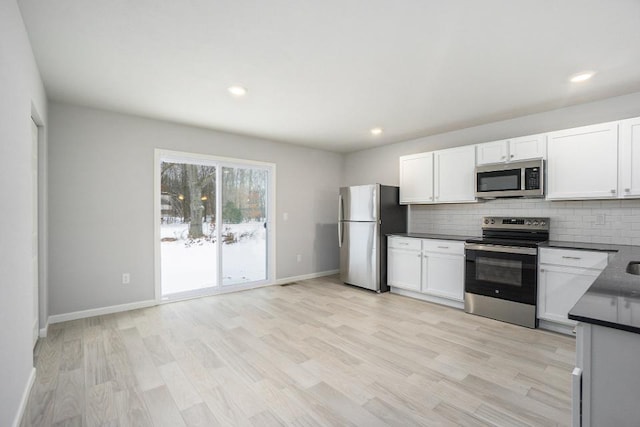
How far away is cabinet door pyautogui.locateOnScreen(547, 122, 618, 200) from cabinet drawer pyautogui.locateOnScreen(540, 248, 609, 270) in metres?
0.60

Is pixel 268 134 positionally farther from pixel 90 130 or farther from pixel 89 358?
pixel 89 358

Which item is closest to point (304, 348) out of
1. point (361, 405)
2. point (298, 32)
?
point (361, 405)

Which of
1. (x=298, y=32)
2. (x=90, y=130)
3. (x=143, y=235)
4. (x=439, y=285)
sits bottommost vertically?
(x=439, y=285)

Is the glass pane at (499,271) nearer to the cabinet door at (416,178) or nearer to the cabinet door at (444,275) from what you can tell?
the cabinet door at (444,275)

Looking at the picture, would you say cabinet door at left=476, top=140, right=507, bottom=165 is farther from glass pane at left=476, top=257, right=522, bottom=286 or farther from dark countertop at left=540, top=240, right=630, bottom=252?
glass pane at left=476, top=257, right=522, bottom=286

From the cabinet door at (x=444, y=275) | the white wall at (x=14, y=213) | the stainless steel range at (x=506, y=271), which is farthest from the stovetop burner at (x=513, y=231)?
the white wall at (x=14, y=213)

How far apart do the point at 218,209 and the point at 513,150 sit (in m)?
3.91

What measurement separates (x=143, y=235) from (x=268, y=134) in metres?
2.21

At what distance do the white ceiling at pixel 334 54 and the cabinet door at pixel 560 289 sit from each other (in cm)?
177

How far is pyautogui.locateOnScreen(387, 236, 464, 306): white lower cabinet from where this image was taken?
150 inches

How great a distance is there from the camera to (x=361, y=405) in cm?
192

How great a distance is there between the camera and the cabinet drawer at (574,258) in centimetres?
276

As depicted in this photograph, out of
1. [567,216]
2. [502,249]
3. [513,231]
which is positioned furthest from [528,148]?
[502,249]

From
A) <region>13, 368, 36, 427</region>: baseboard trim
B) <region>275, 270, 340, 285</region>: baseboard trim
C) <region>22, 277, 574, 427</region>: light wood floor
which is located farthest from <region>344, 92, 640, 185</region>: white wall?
<region>13, 368, 36, 427</region>: baseboard trim
